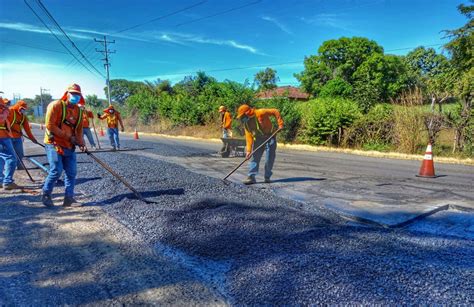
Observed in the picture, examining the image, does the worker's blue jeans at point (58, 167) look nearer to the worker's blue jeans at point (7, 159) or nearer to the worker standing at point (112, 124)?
the worker's blue jeans at point (7, 159)

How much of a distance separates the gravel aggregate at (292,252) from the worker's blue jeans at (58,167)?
1.61 feet

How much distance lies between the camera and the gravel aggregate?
7.97 feet

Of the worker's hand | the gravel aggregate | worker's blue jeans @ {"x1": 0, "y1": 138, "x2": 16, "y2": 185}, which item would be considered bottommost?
the gravel aggregate

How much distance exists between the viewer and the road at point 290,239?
2.49 m

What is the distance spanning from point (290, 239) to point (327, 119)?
11795mm

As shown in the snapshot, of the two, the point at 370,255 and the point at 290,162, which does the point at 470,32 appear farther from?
the point at 370,255

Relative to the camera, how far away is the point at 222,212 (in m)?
4.43

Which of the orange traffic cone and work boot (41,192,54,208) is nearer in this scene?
work boot (41,192,54,208)

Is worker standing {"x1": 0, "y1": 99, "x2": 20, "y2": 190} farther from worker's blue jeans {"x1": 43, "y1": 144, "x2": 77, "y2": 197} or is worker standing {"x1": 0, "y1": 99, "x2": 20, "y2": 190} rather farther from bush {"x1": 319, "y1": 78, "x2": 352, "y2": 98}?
bush {"x1": 319, "y1": 78, "x2": 352, "y2": 98}

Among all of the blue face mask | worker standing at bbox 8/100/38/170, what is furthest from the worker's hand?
worker standing at bbox 8/100/38/170

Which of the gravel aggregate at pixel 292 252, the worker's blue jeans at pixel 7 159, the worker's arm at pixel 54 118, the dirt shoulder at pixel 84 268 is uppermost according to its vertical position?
the worker's arm at pixel 54 118

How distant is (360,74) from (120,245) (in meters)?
41.3

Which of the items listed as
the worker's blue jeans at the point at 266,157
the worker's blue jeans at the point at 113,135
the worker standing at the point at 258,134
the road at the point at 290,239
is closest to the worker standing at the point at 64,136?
the road at the point at 290,239

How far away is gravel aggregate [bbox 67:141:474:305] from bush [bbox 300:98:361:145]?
980 cm
